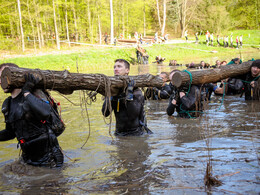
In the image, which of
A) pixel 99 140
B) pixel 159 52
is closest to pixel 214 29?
pixel 159 52

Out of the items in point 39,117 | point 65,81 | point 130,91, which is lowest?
point 39,117

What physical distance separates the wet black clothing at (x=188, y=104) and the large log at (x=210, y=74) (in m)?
0.30

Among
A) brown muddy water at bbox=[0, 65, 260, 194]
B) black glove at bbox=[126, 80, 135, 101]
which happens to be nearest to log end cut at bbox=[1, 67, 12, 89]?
brown muddy water at bbox=[0, 65, 260, 194]

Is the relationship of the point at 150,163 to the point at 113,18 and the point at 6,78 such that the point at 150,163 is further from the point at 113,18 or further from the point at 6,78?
the point at 113,18

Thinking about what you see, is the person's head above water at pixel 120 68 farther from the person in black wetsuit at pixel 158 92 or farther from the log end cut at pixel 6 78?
the person in black wetsuit at pixel 158 92

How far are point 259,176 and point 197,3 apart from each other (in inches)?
2416

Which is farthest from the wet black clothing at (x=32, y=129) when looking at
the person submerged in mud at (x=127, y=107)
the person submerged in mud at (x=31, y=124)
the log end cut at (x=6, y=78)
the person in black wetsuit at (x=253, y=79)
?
the person in black wetsuit at (x=253, y=79)

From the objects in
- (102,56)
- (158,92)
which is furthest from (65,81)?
(102,56)

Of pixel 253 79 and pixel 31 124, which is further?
pixel 253 79

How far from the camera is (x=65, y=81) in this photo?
15.6ft

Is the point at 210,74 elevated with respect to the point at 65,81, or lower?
lower

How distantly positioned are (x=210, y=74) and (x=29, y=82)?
5.16 metres

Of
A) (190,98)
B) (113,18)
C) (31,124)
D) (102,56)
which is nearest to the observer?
(31,124)

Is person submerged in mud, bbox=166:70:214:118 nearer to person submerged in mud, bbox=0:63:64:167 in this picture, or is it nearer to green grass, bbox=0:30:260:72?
person submerged in mud, bbox=0:63:64:167
